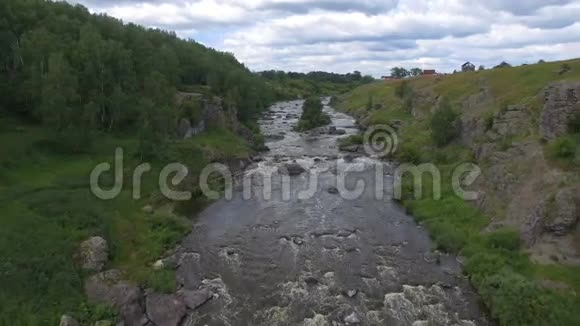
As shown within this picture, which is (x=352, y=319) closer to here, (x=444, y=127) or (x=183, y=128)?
(x=444, y=127)

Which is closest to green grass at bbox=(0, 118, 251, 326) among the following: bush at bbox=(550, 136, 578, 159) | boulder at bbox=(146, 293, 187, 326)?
boulder at bbox=(146, 293, 187, 326)

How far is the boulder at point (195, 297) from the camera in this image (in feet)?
99.2

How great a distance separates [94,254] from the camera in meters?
34.0

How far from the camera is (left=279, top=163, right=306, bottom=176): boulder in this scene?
63062 mm

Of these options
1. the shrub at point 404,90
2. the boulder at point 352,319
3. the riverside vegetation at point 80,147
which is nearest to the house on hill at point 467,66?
the shrub at point 404,90

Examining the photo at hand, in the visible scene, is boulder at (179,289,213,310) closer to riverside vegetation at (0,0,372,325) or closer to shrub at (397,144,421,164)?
riverside vegetation at (0,0,372,325)

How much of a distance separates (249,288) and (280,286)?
2.17 meters

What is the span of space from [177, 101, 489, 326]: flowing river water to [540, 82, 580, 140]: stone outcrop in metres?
16.0

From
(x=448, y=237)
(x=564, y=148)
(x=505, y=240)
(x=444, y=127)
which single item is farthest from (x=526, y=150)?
(x=444, y=127)

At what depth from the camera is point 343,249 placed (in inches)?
1522

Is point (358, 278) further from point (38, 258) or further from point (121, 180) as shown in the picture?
point (121, 180)

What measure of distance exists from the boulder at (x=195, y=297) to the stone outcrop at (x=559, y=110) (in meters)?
35.3

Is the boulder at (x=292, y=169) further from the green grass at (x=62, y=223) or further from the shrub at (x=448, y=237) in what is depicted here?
the shrub at (x=448, y=237)

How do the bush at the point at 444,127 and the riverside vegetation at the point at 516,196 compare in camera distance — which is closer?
the riverside vegetation at the point at 516,196
